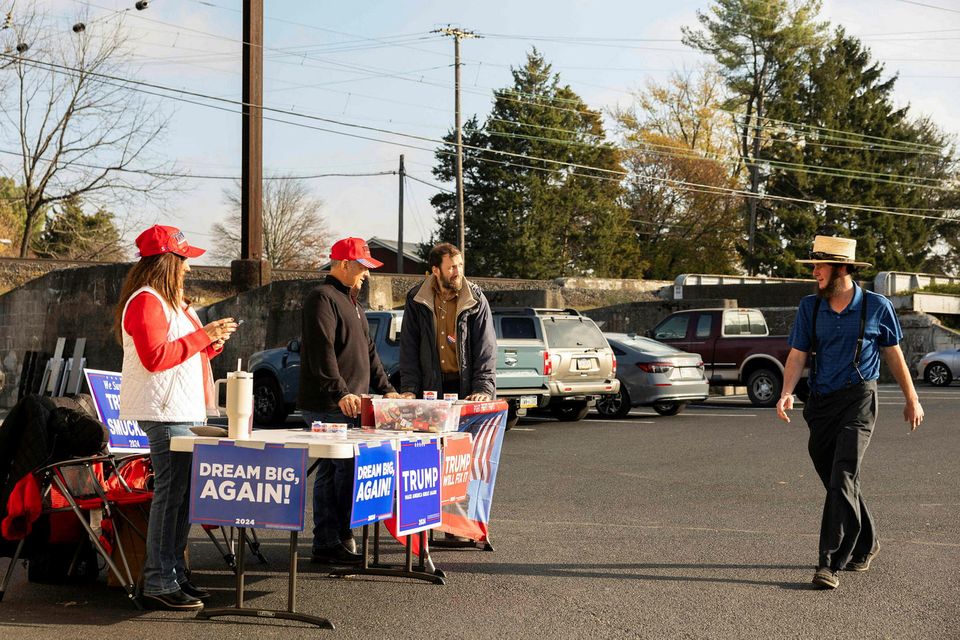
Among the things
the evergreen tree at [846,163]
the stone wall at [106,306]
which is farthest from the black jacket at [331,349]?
the evergreen tree at [846,163]

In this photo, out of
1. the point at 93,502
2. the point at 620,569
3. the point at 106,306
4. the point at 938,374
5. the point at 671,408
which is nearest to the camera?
the point at 93,502

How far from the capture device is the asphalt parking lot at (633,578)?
5.74 meters

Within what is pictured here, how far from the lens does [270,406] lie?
19.0 metres

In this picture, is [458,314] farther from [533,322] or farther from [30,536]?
[533,322]

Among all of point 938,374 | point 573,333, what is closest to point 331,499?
point 573,333

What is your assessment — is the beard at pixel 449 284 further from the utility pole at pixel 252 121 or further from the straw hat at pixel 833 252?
the utility pole at pixel 252 121

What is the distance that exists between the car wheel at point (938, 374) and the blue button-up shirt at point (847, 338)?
24.3 metres

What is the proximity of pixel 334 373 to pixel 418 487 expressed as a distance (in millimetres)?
1114

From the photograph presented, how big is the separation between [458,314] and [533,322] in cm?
997

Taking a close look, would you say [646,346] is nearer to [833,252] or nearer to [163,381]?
[833,252]

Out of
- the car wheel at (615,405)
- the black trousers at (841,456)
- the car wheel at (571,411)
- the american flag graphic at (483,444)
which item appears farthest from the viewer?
the car wheel at (615,405)

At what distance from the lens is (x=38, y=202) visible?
43.3m

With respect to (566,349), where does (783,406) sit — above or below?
below

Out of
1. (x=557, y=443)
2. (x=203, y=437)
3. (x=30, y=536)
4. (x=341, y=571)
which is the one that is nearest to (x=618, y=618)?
(x=341, y=571)
